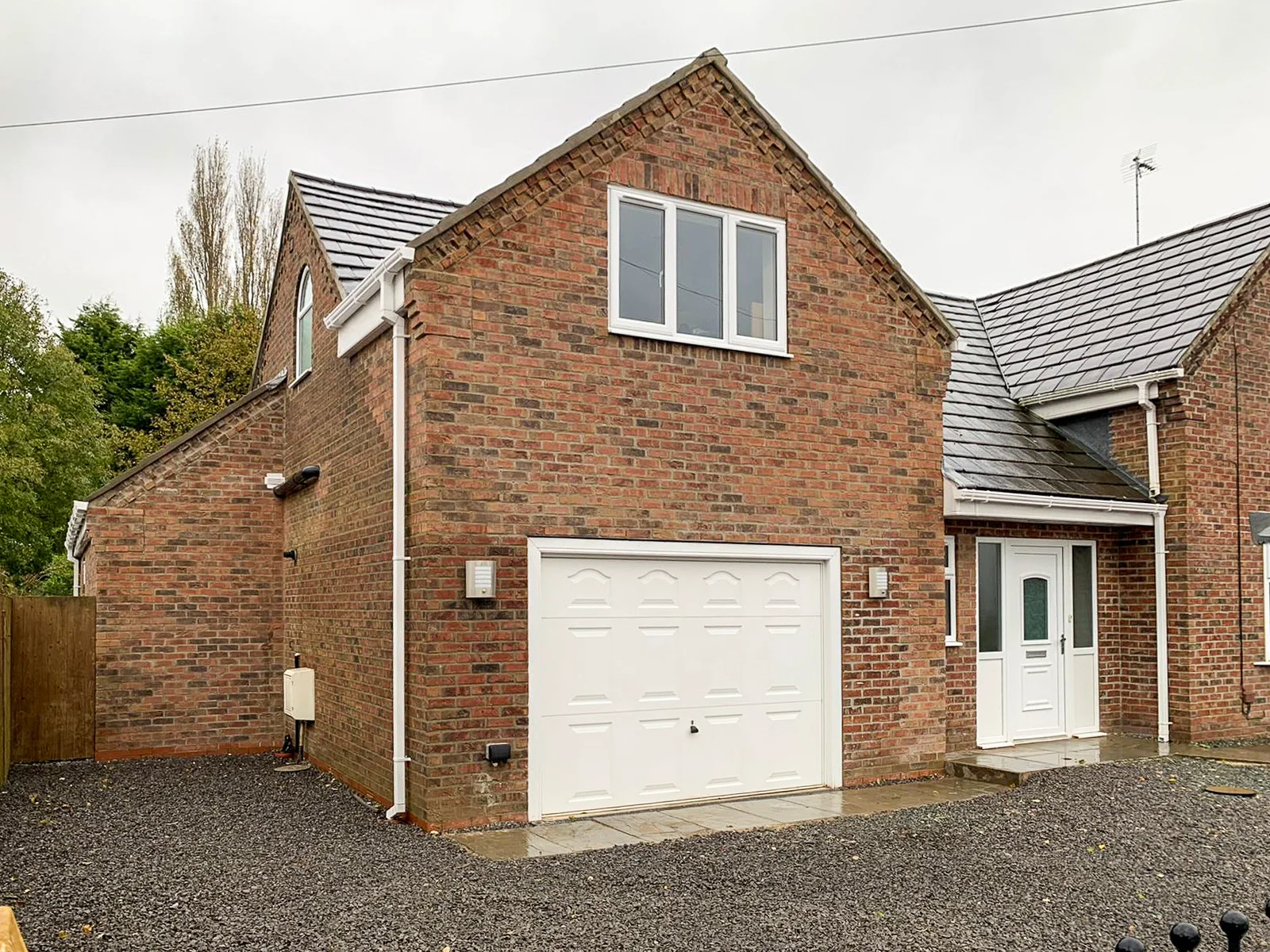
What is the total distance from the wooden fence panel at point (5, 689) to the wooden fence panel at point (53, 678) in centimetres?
22

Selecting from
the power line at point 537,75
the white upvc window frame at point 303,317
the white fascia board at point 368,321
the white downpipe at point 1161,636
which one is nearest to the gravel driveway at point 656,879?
the white downpipe at point 1161,636

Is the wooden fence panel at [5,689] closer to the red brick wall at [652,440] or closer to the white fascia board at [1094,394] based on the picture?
the red brick wall at [652,440]

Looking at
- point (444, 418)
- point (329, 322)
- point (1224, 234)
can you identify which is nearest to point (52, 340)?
point (329, 322)

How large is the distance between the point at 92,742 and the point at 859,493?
8.62 metres

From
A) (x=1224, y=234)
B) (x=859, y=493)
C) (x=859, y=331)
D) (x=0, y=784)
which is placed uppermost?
(x=1224, y=234)

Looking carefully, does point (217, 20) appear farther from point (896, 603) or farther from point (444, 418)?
point (896, 603)

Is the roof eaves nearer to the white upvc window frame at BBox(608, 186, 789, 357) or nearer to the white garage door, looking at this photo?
the white upvc window frame at BBox(608, 186, 789, 357)

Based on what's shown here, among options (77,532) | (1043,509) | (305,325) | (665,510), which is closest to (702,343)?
(665,510)

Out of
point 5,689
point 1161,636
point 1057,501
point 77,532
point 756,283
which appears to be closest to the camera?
point 756,283

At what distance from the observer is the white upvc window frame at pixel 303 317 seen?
1233 centimetres

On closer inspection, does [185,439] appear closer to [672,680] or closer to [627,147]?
[627,147]

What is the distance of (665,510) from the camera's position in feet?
30.6

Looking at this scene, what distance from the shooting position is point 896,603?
10.5 metres

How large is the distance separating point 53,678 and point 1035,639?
10814 mm
